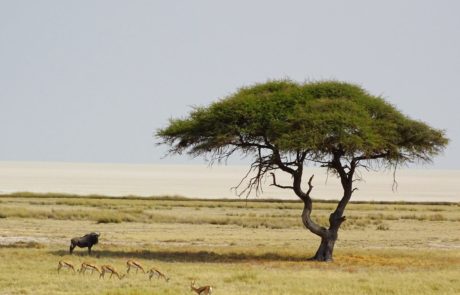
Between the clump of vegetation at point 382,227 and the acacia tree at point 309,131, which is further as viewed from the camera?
the clump of vegetation at point 382,227

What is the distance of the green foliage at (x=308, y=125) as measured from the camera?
36031 mm

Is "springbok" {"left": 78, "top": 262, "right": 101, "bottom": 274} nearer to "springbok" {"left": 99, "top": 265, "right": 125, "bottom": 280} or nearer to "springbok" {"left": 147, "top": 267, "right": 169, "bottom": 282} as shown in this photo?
"springbok" {"left": 99, "top": 265, "right": 125, "bottom": 280}

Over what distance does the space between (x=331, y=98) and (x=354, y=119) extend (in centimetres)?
240

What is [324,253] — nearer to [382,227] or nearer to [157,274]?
[157,274]

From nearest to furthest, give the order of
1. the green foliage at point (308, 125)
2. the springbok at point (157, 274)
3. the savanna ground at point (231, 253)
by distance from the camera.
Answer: the savanna ground at point (231, 253) < the springbok at point (157, 274) < the green foliage at point (308, 125)

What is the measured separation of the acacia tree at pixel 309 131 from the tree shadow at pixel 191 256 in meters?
1.82

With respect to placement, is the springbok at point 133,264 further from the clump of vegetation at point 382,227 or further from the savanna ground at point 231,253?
the clump of vegetation at point 382,227

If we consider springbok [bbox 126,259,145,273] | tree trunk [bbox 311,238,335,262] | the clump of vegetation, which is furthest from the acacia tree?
the clump of vegetation

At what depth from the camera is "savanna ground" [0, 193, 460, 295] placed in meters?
27.2

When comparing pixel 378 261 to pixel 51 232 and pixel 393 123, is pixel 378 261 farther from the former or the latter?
pixel 51 232

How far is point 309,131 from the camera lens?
3578cm

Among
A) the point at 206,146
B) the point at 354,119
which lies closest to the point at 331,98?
the point at 354,119

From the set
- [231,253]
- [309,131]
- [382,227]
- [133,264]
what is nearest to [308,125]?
[309,131]

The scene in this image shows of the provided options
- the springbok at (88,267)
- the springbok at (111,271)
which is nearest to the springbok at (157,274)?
the springbok at (111,271)
